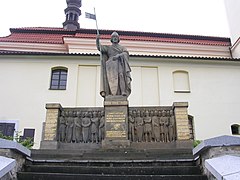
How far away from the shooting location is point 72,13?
35.2m

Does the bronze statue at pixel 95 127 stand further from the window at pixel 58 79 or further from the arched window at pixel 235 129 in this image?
the arched window at pixel 235 129

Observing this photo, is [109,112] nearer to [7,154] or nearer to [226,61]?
[7,154]

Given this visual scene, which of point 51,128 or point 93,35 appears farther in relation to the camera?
point 93,35

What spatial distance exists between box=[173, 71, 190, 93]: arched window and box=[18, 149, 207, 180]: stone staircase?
45.8 feet

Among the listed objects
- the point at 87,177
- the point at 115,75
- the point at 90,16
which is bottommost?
the point at 87,177

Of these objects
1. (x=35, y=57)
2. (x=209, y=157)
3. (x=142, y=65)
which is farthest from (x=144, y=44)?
(x=209, y=157)

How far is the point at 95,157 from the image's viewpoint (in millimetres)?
6902

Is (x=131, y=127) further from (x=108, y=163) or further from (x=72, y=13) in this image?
(x=72, y=13)

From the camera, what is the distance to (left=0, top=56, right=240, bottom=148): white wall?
19.8 metres

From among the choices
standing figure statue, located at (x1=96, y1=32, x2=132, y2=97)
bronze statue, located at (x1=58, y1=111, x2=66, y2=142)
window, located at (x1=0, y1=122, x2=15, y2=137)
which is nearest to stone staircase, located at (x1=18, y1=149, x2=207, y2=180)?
bronze statue, located at (x1=58, y1=111, x2=66, y2=142)

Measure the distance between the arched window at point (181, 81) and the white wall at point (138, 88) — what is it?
0.92ft

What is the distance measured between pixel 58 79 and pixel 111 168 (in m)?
16.0

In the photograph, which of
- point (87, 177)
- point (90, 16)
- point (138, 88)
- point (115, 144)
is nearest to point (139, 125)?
point (115, 144)

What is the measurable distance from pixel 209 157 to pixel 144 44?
859 inches
